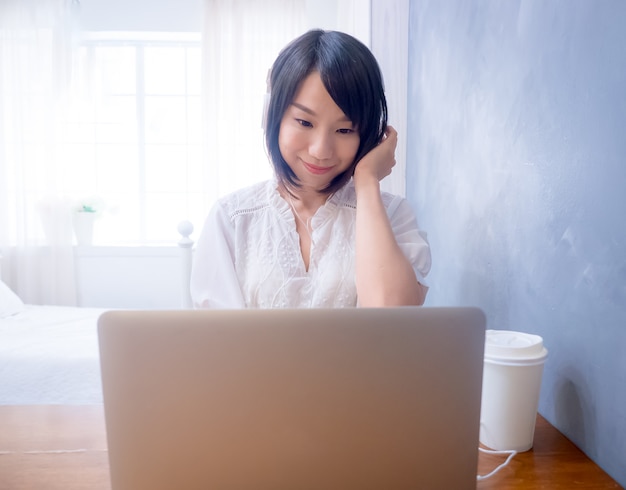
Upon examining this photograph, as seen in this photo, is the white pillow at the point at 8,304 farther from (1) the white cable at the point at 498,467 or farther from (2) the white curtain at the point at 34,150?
(1) the white cable at the point at 498,467

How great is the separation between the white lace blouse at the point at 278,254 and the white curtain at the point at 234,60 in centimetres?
261

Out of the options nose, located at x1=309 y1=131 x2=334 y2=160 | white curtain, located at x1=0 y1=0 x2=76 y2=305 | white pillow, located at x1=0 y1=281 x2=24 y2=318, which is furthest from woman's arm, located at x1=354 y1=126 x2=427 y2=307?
white curtain, located at x1=0 y1=0 x2=76 y2=305

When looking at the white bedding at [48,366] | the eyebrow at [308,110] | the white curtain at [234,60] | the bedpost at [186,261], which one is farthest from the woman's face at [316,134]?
the white curtain at [234,60]

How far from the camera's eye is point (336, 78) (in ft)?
3.36

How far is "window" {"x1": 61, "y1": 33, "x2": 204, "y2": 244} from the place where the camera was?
4.07 meters

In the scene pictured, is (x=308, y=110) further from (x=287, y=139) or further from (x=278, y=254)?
(x=278, y=254)

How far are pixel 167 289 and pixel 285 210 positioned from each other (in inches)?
116

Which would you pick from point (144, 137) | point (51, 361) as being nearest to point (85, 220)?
point (144, 137)

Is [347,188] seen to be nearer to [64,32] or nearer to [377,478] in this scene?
[377,478]

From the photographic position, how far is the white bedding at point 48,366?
2.03 m

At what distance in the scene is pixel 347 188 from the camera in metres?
1.28

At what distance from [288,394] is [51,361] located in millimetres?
1942

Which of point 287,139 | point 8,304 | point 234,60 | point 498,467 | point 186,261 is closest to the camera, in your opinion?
point 498,467

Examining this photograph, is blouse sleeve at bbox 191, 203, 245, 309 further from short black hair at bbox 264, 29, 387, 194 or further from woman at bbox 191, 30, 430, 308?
short black hair at bbox 264, 29, 387, 194
